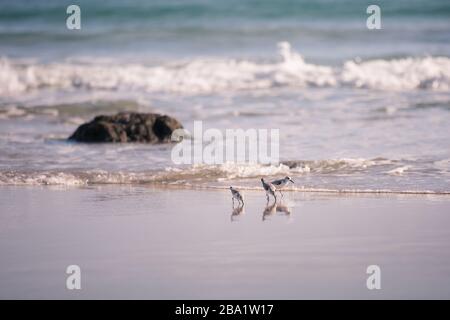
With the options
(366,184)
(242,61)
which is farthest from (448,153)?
(242,61)

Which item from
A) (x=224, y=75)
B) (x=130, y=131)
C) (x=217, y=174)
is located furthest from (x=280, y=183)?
(x=224, y=75)

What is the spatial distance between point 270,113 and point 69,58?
11.2 meters

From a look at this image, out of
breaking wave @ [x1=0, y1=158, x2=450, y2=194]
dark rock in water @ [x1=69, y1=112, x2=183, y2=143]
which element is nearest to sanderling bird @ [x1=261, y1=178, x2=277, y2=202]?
breaking wave @ [x1=0, y1=158, x2=450, y2=194]

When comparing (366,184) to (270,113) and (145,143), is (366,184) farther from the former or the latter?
(270,113)

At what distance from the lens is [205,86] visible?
21.6m

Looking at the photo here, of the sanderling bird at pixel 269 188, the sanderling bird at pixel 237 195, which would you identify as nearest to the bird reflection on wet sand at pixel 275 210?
the sanderling bird at pixel 269 188

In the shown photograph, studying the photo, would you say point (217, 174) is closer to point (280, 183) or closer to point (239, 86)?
point (280, 183)

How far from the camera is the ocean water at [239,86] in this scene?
1200cm

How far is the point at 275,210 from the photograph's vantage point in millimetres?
9711

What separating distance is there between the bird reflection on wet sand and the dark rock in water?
4.93 m

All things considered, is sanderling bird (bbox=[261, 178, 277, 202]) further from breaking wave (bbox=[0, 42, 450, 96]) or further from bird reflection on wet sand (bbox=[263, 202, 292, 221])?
breaking wave (bbox=[0, 42, 450, 96])

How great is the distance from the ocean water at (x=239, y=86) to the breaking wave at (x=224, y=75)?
0.05 meters

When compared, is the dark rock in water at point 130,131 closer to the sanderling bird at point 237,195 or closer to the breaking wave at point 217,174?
the breaking wave at point 217,174

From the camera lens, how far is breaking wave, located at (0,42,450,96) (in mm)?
21141
